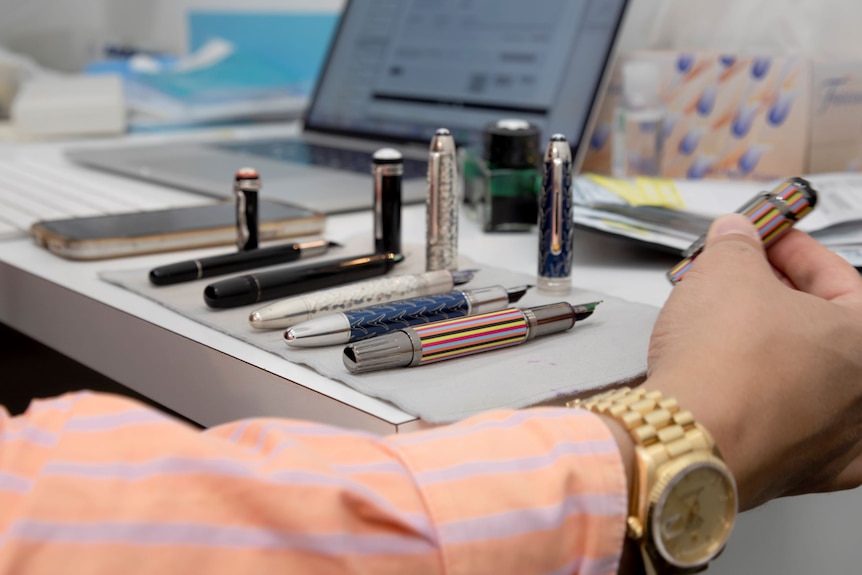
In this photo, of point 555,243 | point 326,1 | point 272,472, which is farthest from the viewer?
point 326,1

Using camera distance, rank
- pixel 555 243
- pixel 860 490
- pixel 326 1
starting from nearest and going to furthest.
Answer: pixel 860 490 < pixel 555 243 < pixel 326 1

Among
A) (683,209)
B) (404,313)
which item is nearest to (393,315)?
(404,313)

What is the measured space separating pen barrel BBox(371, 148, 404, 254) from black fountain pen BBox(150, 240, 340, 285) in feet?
0.15

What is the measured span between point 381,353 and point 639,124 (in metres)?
0.63

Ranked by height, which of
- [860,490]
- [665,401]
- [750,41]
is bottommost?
[860,490]

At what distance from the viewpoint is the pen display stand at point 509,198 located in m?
0.86

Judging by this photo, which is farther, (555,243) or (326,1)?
(326,1)

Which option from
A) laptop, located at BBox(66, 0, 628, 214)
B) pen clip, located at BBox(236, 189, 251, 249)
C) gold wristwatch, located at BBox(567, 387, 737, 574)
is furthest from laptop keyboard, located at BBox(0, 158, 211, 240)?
gold wristwatch, located at BBox(567, 387, 737, 574)

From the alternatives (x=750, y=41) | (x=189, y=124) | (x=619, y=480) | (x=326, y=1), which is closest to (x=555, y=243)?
(x=619, y=480)

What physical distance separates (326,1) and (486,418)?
1.58 metres

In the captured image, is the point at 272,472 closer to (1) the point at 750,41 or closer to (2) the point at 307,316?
(2) the point at 307,316

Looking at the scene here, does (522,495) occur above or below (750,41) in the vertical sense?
below

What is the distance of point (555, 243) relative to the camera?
67 cm

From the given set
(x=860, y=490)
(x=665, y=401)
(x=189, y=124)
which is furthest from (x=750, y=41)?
(x=189, y=124)
